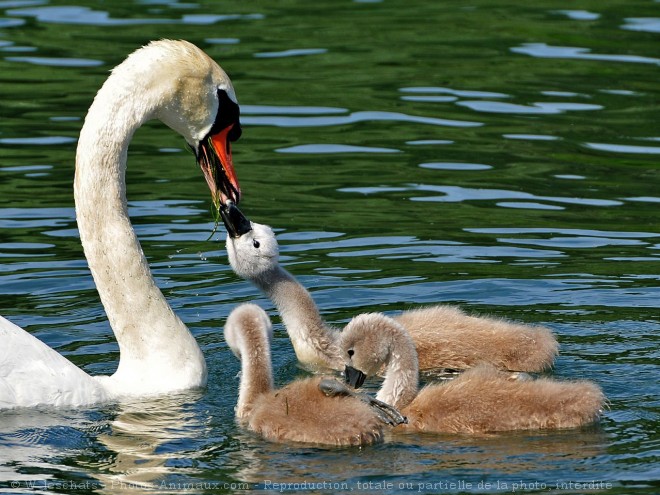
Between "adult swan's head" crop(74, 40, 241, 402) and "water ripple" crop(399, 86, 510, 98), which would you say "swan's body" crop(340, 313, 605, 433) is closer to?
"adult swan's head" crop(74, 40, 241, 402)

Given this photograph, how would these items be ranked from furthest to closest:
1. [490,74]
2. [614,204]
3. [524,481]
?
1. [490,74]
2. [614,204]
3. [524,481]

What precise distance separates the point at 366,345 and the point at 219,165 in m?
1.55

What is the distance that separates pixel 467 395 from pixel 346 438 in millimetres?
762

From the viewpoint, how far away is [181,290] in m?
11.2

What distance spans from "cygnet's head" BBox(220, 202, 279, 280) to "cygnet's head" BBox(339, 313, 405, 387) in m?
1.25

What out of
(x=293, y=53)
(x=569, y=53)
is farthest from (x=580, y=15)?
(x=293, y=53)

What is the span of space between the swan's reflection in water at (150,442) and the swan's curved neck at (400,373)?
1015mm

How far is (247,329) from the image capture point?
8.52 meters

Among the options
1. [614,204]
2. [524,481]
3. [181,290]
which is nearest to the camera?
[524,481]

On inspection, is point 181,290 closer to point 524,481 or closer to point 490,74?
point 524,481

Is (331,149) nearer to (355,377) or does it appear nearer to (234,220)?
(234,220)

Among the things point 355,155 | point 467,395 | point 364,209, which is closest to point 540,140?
point 355,155

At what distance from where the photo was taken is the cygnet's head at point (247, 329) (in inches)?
332

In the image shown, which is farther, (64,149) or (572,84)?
(572,84)
